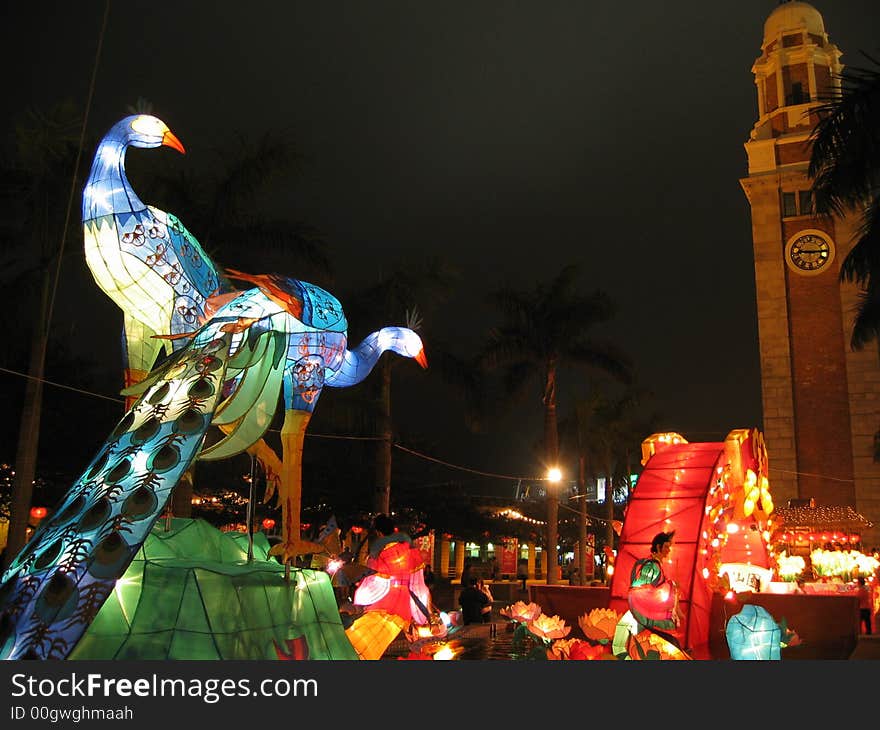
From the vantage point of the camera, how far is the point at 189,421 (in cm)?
605

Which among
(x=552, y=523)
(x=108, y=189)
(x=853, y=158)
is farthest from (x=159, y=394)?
(x=552, y=523)

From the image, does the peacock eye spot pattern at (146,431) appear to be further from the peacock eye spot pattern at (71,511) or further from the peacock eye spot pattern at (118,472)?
the peacock eye spot pattern at (71,511)

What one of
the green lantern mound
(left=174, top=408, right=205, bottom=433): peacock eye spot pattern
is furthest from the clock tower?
(left=174, top=408, right=205, bottom=433): peacock eye spot pattern

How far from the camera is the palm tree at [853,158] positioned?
11.0 m

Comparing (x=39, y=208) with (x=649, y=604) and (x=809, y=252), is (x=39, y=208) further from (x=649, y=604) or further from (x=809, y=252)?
(x=809, y=252)

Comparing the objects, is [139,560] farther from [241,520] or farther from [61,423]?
[241,520]

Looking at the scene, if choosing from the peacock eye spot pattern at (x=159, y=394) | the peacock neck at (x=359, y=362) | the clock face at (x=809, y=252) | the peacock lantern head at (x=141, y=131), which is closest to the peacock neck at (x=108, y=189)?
the peacock lantern head at (x=141, y=131)

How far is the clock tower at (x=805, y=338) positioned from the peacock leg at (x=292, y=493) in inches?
1088

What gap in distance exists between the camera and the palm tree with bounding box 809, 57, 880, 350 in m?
11.0

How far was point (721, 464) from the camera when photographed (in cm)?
1312

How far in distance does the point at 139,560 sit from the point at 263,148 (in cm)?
1112

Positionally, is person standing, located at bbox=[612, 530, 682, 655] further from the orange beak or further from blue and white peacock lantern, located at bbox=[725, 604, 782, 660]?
the orange beak

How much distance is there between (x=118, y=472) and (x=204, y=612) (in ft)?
3.88

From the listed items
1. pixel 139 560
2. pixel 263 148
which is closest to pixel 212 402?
pixel 139 560
